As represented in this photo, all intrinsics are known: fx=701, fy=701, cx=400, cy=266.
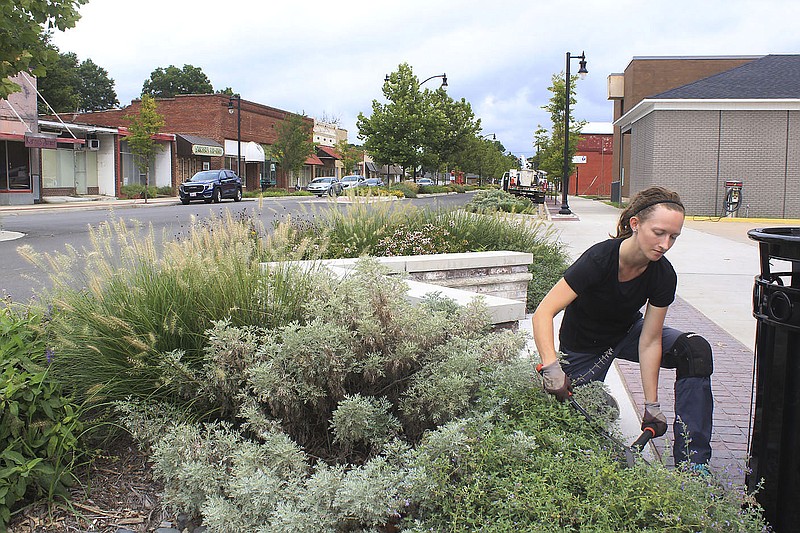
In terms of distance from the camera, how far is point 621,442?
301 centimetres

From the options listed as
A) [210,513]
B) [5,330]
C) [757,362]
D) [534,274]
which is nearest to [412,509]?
[210,513]

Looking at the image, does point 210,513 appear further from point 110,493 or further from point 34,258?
point 34,258

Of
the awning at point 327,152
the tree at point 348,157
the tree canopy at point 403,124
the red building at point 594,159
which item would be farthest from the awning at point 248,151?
the red building at point 594,159

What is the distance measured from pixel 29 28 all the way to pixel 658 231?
26.6 ft

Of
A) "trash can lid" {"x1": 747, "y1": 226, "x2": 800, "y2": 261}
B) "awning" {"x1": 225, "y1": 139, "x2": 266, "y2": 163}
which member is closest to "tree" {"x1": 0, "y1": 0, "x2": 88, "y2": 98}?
"trash can lid" {"x1": 747, "y1": 226, "x2": 800, "y2": 261}

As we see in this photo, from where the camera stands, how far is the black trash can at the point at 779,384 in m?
2.57

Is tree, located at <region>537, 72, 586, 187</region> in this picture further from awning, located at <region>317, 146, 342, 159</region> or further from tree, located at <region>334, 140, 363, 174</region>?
awning, located at <region>317, 146, 342, 159</region>

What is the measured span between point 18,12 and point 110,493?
7.23 metres

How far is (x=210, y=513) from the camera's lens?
2.65 meters

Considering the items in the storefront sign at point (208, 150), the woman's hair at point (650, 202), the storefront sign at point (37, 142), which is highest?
the storefront sign at point (208, 150)

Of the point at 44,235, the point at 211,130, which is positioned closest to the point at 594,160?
the point at 211,130

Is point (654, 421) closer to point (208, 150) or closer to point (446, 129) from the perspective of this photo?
point (208, 150)

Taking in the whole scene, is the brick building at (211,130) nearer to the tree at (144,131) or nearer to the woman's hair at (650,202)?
the tree at (144,131)

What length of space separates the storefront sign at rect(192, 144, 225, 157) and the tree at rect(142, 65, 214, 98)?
2038 inches
